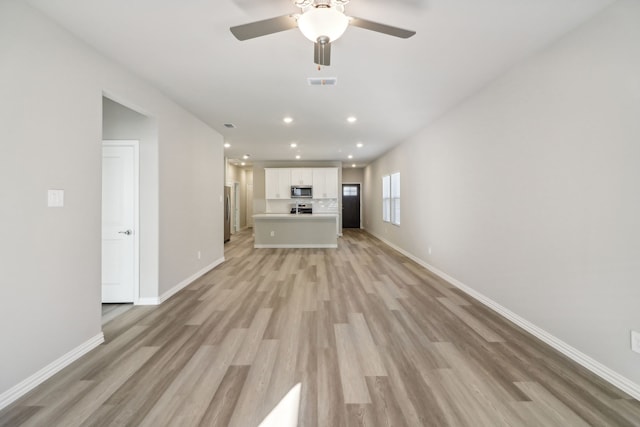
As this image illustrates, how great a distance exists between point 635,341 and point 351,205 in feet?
32.7

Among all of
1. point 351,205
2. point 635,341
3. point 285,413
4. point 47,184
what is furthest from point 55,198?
point 351,205

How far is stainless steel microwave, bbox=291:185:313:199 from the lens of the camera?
866 centimetres

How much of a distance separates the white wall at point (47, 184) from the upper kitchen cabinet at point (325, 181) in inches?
243

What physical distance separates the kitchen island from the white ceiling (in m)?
3.49

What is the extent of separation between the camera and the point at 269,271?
4805 millimetres

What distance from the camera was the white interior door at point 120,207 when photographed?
322 centimetres

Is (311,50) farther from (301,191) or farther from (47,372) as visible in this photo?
(301,191)

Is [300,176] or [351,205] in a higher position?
[300,176]

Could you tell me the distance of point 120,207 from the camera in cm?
323

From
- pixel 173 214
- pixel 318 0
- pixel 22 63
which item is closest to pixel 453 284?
pixel 318 0

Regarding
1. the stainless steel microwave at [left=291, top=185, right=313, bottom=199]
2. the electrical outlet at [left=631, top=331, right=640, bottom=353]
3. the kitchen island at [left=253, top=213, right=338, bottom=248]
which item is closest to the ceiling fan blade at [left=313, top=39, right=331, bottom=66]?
the electrical outlet at [left=631, top=331, right=640, bottom=353]

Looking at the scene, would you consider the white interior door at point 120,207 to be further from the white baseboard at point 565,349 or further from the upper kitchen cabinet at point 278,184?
the upper kitchen cabinet at point 278,184

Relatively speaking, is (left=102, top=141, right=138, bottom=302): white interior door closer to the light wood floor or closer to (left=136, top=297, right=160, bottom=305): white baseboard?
(left=136, top=297, right=160, bottom=305): white baseboard

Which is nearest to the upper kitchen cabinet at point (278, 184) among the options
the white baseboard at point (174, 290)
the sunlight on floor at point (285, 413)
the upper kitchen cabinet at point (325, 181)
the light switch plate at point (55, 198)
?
the upper kitchen cabinet at point (325, 181)
